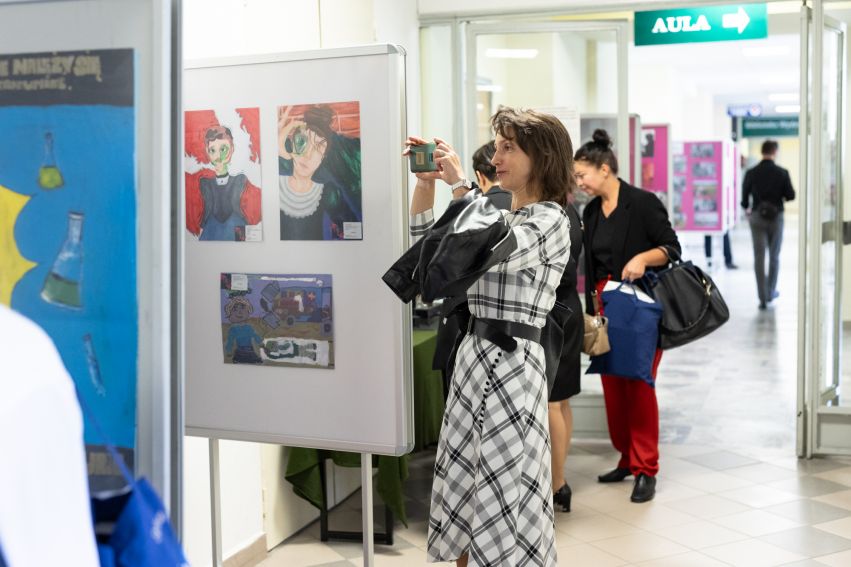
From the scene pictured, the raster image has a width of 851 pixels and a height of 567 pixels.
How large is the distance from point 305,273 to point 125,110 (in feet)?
3.90

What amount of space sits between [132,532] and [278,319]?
1.69 m

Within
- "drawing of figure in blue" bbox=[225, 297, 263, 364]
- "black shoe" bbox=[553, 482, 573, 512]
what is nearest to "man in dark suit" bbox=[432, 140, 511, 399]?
"drawing of figure in blue" bbox=[225, 297, 263, 364]

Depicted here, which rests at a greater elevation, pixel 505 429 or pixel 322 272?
pixel 322 272

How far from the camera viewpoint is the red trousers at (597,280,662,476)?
474cm

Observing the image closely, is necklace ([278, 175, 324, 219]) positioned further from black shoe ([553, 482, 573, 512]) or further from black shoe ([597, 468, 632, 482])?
black shoe ([597, 468, 632, 482])

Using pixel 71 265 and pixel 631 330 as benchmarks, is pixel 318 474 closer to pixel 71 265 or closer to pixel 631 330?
pixel 631 330

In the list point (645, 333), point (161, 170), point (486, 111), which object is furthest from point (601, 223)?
point (161, 170)

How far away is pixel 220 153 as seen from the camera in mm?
2824

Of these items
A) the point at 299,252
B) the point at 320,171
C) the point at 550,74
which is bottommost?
the point at 299,252

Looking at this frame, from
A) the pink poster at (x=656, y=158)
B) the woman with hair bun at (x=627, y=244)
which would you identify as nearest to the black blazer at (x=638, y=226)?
the woman with hair bun at (x=627, y=244)

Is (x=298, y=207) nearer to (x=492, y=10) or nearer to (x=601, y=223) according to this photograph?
(x=601, y=223)

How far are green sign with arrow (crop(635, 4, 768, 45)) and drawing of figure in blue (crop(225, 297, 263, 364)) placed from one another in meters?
3.66

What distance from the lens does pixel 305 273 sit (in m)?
2.76

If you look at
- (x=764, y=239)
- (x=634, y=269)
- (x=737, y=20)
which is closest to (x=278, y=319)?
(x=634, y=269)
